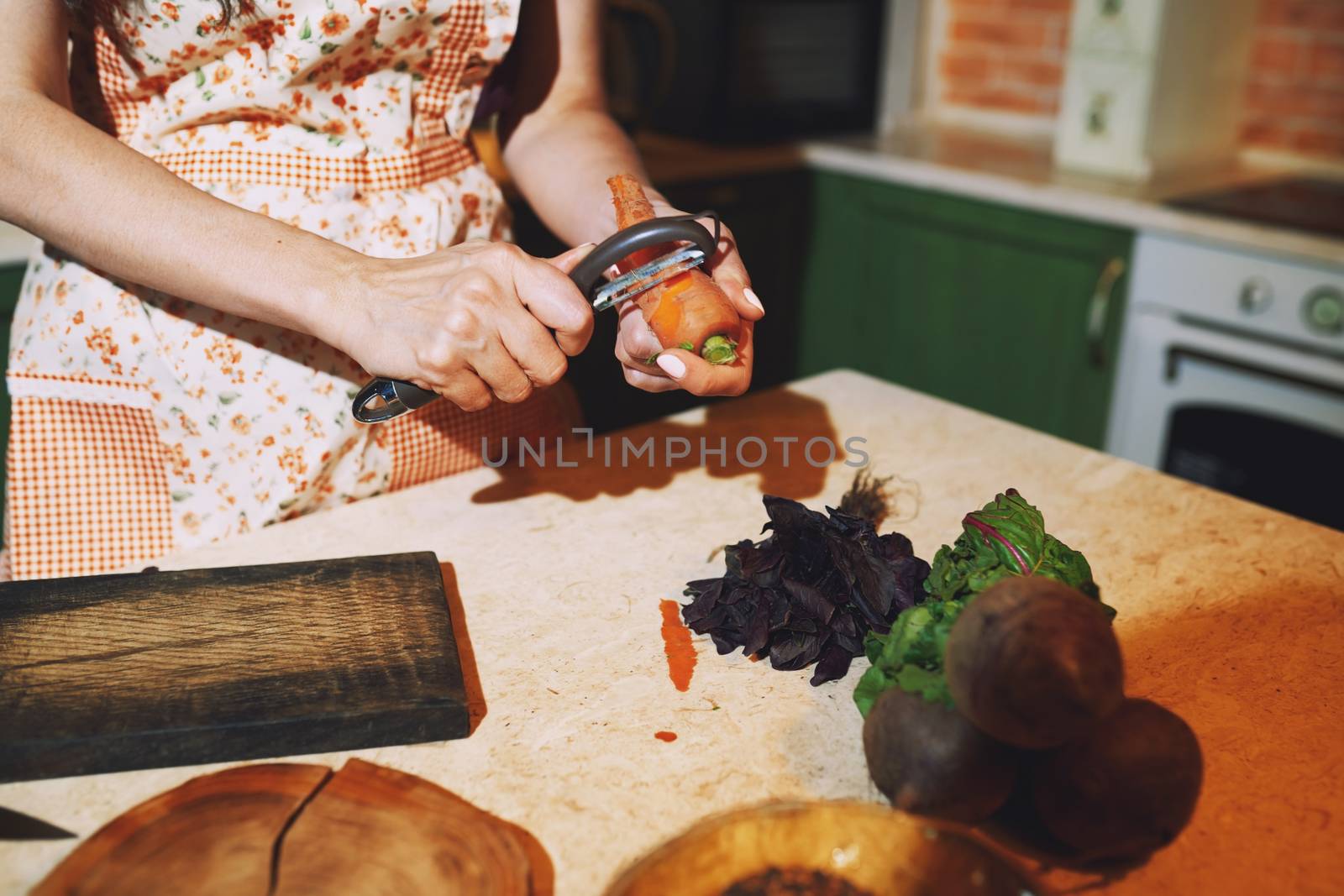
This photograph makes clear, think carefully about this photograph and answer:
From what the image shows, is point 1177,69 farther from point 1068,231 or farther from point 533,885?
point 533,885

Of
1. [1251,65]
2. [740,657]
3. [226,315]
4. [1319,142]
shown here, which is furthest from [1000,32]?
[740,657]

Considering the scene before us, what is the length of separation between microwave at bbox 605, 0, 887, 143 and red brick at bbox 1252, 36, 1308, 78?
0.95 meters

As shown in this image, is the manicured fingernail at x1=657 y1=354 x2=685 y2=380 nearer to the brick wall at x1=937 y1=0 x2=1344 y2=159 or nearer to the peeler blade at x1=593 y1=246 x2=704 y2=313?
the peeler blade at x1=593 y1=246 x2=704 y2=313

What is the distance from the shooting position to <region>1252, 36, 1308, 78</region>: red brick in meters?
2.56

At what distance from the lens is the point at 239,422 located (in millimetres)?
1104

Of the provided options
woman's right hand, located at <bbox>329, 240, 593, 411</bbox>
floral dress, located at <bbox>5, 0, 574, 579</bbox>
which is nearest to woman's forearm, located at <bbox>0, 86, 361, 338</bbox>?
woman's right hand, located at <bbox>329, 240, 593, 411</bbox>

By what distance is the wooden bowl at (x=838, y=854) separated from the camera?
57 cm

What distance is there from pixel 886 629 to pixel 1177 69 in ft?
7.07

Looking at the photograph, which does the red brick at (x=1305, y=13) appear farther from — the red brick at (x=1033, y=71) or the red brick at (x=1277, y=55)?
the red brick at (x=1033, y=71)

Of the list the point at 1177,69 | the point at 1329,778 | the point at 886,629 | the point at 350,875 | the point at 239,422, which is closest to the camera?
the point at 350,875

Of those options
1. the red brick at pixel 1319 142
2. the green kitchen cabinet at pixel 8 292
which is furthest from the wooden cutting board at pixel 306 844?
the red brick at pixel 1319 142

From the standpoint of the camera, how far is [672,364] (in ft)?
2.95

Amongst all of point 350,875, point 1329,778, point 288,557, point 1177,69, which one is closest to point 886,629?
point 1329,778

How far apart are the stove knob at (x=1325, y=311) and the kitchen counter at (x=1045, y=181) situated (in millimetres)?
56
